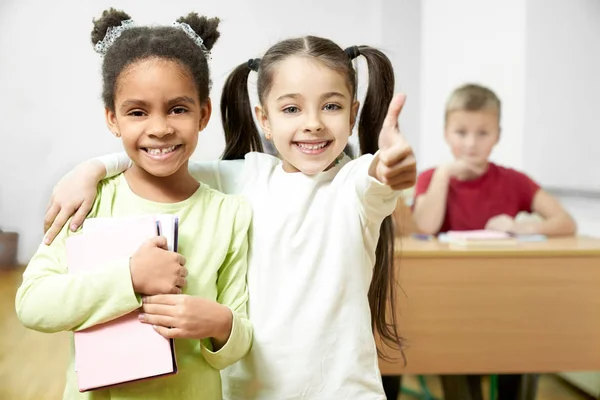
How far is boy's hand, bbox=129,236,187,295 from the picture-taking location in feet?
2.94

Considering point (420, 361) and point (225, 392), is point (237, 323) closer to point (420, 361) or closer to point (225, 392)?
point (225, 392)

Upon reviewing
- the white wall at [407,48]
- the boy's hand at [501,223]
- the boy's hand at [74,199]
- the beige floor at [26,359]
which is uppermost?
the white wall at [407,48]

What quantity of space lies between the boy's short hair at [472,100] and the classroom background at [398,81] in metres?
0.11

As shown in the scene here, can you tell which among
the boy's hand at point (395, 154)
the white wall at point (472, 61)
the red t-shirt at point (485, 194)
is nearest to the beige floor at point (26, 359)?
the red t-shirt at point (485, 194)

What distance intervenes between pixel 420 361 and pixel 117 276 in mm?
1337

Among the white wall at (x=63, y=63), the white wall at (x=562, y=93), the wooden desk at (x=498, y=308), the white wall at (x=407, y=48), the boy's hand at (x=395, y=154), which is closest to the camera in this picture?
the boy's hand at (x=395, y=154)

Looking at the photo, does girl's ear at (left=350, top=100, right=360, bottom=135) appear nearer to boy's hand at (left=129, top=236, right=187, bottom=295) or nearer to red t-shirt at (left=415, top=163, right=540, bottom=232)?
boy's hand at (left=129, top=236, right=187, bottom=295)

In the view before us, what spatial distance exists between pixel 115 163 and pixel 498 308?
4.52ft

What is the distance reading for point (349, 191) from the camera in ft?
3.47

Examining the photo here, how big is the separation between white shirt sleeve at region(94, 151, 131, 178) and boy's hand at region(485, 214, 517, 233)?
5.71 ft

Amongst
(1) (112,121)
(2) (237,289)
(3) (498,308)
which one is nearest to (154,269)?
(2) (237,289)

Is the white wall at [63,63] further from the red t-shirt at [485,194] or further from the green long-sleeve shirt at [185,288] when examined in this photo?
the green long-sleeve shirt at [185,288]

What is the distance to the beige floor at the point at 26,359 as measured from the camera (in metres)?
2.33

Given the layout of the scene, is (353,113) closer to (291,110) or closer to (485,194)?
(291,110)
